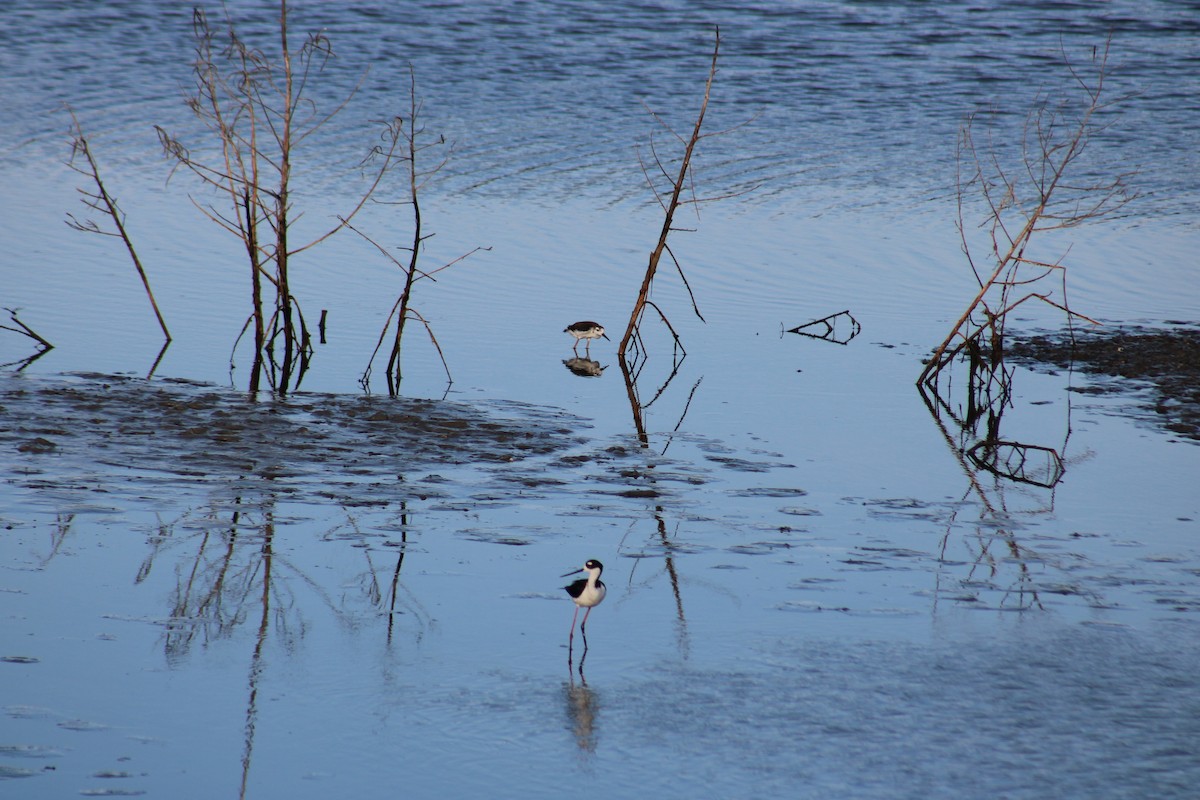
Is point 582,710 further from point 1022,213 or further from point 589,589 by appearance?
point 1022,213

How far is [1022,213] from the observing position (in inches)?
706

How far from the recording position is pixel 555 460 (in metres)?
10.3

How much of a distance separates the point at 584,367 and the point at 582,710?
7.52 meters

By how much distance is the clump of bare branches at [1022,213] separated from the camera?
42.9ft

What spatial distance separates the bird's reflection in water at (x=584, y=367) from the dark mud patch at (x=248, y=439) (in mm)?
1601

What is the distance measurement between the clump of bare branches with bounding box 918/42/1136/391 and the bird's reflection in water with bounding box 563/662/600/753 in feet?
23.2

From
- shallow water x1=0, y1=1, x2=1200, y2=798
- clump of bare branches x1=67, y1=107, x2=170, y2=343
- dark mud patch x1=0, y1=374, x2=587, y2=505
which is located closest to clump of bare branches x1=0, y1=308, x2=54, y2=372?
shallow water x1=0, y1=1, x2=1200, y2=798

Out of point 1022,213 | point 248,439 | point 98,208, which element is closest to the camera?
point 248,439

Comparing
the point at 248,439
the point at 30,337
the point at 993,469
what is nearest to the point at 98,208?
the point at 30,337

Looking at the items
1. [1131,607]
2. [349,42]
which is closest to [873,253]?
[1131,607]

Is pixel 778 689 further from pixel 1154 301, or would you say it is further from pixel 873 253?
pixel 873 253

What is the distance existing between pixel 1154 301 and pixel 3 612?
13.4 m

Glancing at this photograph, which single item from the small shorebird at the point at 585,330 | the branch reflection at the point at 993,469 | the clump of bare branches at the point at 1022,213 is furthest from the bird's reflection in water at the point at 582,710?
the small shorebird at the point at 585,330

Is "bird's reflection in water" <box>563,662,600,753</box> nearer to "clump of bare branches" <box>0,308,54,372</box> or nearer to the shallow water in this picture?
the shallow water
